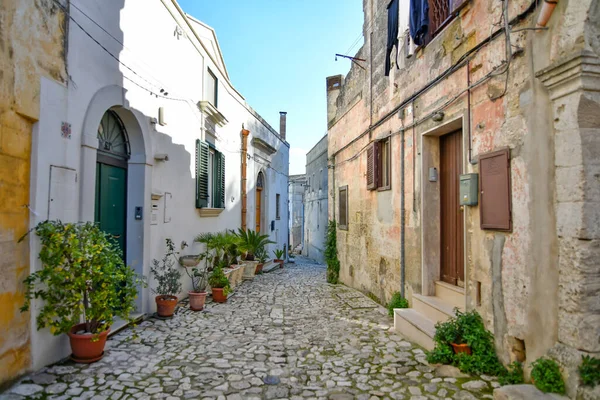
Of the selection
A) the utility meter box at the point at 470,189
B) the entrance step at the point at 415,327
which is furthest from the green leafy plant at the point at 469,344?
the utility meter box at the point at 470,189

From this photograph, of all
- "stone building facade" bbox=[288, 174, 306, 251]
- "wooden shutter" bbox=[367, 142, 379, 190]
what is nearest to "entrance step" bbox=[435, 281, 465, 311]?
"wooden shutter" bbox=[367, 142, 379, 190]

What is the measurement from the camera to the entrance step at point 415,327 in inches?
171

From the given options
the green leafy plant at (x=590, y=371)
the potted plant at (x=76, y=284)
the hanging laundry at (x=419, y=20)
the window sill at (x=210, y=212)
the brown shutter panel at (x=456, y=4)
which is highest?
the hanging laundry at (x=419, y=20)

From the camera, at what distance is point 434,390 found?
10.9 feet

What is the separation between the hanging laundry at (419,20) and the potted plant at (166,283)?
4958 mm

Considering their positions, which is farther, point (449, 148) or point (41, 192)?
point (449, 148)

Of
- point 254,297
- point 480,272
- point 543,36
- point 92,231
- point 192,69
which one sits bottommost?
point 254,297

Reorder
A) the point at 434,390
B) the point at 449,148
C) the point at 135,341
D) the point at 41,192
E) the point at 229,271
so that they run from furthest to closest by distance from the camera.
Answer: the point at 229,271 → the point at 449,148 → the point at 135,341 → the point at 41,192 → the point at 434,390

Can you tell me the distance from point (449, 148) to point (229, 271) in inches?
204

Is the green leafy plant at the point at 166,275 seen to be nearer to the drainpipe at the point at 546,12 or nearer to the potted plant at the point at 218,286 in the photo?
the potted plant at the point at 218,286

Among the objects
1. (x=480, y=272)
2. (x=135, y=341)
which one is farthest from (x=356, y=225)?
(x=135, y=341)

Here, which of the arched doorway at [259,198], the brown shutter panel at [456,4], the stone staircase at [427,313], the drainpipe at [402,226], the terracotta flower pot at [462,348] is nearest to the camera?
the terracotta flower pot at [462,348]

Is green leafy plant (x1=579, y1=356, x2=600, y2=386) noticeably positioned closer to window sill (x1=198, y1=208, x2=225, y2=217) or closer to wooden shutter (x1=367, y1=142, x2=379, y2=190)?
wooden shutter (x1=367, y1=142, x2=379, y2=190)

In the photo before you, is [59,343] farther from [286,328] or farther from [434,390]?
[434,390]
